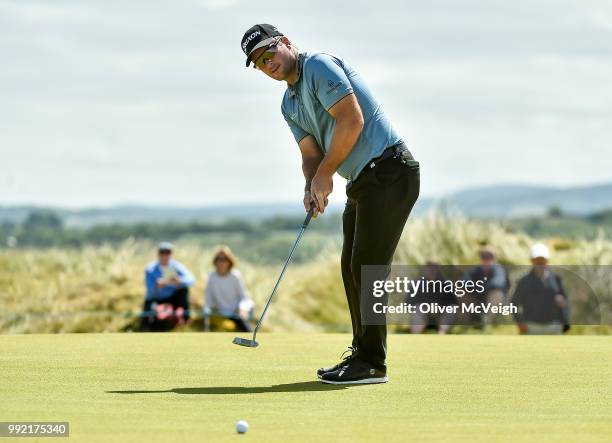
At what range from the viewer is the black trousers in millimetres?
6914

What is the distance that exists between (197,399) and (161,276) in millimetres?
9823

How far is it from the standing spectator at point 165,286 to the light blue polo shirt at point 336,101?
889 cm

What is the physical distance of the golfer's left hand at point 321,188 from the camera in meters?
6.88

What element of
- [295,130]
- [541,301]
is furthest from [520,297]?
[295,130]

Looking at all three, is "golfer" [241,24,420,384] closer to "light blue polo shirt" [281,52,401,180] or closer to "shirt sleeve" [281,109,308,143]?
"light blue polo shirt" [281,52,401,180]

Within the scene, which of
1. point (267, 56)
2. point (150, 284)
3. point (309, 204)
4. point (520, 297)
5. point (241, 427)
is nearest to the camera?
point (241, 427)

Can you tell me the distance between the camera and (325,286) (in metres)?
20.9

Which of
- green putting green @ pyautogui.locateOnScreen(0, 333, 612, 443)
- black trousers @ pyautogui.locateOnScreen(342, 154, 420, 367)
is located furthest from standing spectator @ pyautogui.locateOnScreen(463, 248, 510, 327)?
black trousers @ pyautogui.locateOnScreen(342, 154, 420, 367)

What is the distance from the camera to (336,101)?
6.70m

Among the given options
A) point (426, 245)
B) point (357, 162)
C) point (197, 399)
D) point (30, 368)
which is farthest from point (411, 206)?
point (426, 245)

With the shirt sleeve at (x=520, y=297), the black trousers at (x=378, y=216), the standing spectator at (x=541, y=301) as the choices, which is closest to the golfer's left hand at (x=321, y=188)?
the black trousers at (x=378, y=216)

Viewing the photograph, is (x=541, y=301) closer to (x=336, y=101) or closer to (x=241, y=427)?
(x=336, y=101)

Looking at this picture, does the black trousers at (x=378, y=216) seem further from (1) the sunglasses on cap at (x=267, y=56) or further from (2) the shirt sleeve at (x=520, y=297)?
(2) the shirt sleeve at (x=520, y=297)

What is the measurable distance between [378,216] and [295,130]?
88 cm
